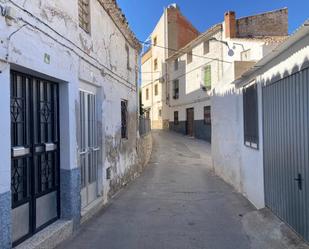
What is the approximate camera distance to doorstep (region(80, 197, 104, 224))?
7.20 meters

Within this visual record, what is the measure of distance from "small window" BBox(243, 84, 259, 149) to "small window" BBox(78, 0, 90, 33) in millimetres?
3700

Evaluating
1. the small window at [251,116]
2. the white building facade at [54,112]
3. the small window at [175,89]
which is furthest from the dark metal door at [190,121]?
the small window at [251,116]

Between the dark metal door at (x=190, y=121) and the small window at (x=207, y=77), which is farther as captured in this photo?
the dark metal door at (x=190, y=121)

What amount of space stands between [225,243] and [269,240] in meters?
0.67

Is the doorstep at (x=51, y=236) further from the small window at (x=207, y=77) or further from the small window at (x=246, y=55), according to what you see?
the small window at (x=207, y=77)

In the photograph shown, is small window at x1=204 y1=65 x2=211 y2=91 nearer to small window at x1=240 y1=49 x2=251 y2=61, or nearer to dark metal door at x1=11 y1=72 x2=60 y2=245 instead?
small window at x1=240 y1=49 x2=251 y2=61

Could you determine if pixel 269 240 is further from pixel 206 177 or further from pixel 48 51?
pixel 206 177

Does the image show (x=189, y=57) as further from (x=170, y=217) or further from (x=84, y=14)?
(x=170, y=217)

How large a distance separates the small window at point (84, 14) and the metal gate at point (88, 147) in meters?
1.31

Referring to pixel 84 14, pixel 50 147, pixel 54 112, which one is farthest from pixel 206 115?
pixel 50 147

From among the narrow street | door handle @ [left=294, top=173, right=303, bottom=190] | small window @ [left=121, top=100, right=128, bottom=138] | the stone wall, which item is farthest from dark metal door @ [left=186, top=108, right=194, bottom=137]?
door handle @ [left=294, top=173, right=303, bottom=190]

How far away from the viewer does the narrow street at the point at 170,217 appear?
6.14 meters

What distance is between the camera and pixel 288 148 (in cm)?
582

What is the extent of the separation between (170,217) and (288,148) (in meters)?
3.12
